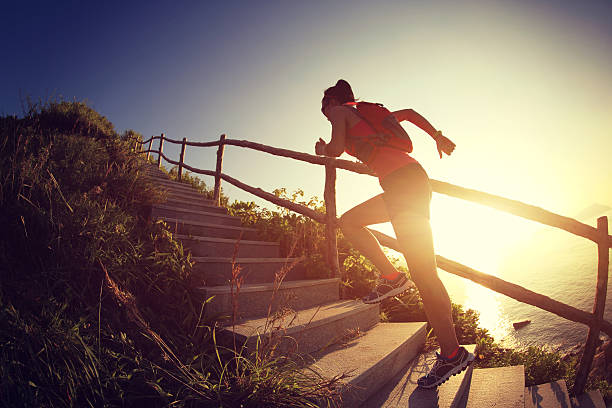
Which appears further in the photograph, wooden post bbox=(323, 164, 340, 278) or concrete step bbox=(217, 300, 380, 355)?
wooden post bbox=(323, 164, 340, 278)

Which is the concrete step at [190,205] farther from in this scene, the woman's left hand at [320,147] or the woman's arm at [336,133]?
the woman's arm at [336,133]

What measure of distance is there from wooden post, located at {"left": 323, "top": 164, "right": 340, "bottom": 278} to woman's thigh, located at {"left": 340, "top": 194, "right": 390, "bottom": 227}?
48.2 inches

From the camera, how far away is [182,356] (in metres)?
1.66

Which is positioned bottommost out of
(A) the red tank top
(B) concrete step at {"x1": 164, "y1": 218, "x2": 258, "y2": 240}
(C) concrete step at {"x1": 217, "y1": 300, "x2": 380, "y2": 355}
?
(C) concrete step at {"x1": 217, "y1": 300, "x2": 380, "y2": 355}

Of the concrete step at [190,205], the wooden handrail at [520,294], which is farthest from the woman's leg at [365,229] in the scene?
the concrete step at [190,205]

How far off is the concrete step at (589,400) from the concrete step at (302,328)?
5.09 feet

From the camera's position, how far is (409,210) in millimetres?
1751

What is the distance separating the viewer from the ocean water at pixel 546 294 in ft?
10.6

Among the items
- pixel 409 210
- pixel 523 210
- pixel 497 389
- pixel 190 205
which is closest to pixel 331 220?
pixel 409 210

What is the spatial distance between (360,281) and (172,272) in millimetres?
2131

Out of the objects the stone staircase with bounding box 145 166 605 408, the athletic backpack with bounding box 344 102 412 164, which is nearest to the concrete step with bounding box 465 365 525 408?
the stone staircase with bounding box 145 166 605 408

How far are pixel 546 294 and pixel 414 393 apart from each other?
3.05m

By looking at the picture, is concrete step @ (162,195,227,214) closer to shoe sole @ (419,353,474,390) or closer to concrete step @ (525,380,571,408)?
shoe sole @ (419,353,474,390)

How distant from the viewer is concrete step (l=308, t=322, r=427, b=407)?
1625 millimetres
